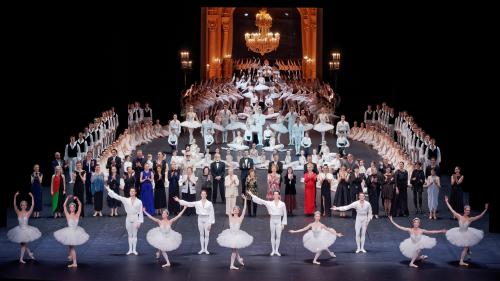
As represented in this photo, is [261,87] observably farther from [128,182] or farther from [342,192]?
[128,182]

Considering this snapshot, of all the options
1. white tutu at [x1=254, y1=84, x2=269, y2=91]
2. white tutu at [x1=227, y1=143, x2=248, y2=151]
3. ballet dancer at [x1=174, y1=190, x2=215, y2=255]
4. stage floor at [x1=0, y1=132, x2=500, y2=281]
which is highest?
white tutu at [x1=254, y1=84, x2=269, y2=91]

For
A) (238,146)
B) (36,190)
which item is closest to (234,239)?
(36,190)

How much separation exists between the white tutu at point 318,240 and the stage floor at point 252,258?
307 mm

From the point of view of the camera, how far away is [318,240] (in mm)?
19359

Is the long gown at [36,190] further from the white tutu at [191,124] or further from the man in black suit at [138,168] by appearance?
the white tutu at [191,124]

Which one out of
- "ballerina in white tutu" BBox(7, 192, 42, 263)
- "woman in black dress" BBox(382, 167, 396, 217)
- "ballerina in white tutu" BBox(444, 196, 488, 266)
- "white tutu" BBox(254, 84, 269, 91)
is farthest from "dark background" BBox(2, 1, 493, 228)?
"ballerina in white tutu" BBox(444, 196, 488, 266)

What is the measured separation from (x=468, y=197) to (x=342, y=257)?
6.04 meters

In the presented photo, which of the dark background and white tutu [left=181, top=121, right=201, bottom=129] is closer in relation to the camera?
the dark background

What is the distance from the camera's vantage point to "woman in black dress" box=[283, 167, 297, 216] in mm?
22828

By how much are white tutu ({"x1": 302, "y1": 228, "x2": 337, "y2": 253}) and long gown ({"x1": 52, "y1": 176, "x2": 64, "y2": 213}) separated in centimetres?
573

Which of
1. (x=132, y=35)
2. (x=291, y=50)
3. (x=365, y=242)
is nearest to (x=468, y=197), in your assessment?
(x=365, y=242)

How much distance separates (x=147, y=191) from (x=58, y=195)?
1.78 m

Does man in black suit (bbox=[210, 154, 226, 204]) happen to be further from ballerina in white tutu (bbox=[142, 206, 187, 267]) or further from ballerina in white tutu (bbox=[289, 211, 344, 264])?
ballerina in white tutu (bbox=[289, 211, 344, 264])

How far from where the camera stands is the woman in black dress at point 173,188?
22.9 meters
